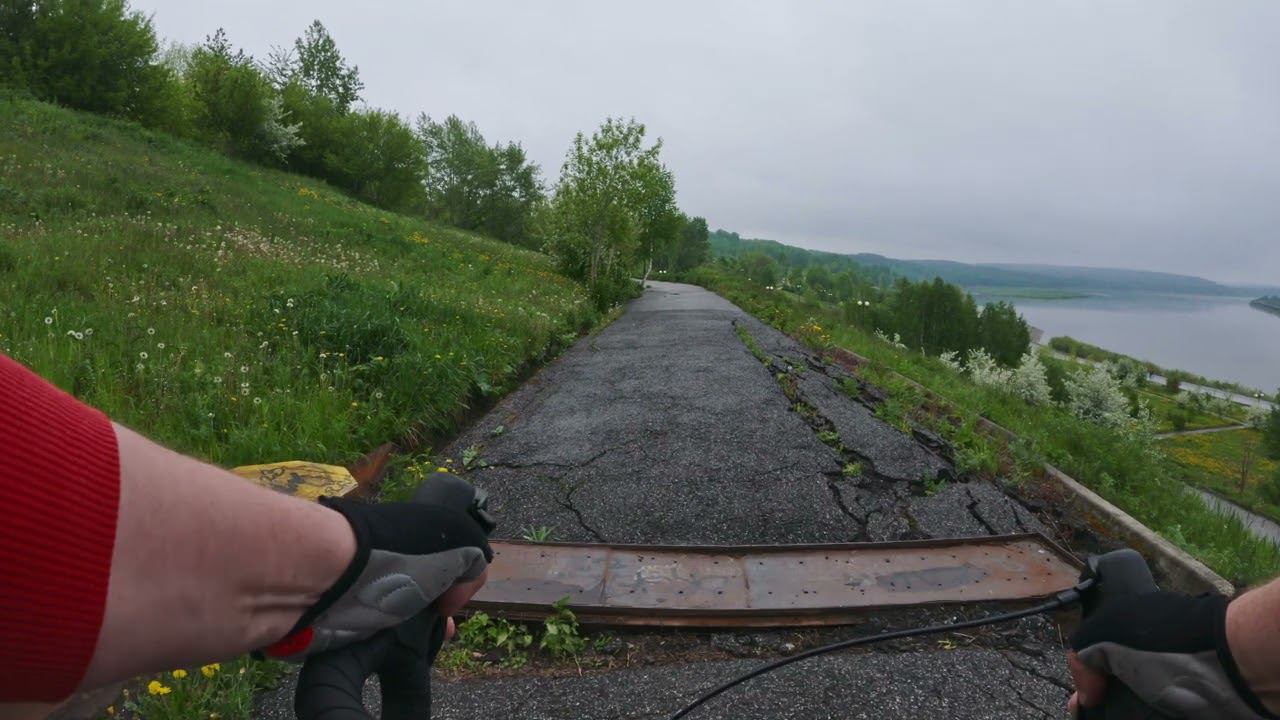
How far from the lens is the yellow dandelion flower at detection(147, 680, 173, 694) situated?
2246 millimetres

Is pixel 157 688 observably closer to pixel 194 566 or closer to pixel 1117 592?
pixel 194 566

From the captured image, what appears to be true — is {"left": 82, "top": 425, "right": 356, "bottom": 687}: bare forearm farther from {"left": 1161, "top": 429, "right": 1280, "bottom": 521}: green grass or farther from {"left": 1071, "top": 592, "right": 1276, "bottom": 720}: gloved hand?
{"left": 1161, "top": 429, "right": 1280, "bottom": 521}: green grass

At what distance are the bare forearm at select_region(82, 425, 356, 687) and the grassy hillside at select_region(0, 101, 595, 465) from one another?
11.9ft

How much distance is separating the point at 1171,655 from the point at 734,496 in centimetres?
319

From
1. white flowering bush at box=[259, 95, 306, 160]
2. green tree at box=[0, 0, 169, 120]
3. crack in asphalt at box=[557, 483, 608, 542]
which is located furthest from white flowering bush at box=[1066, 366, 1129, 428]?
green tree at box=[0, 0, 169, 120]

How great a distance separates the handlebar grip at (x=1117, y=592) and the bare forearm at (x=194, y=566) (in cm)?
151

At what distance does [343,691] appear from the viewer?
1.11 meters

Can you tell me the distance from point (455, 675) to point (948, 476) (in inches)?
144

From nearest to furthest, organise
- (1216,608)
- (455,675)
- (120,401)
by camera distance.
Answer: (1216,608) → (455,675) → (120,401)

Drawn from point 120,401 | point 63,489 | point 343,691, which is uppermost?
point 63,489

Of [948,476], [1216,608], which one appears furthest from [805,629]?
[948,476]

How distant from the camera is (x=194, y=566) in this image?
2.95 feet

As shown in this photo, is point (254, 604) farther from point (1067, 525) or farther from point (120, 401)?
point (1067, 525)

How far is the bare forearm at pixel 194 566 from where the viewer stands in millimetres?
848
